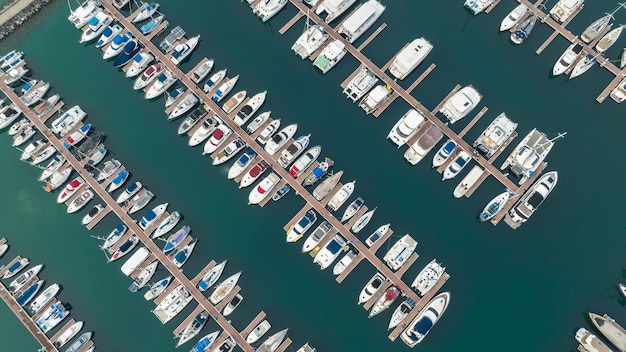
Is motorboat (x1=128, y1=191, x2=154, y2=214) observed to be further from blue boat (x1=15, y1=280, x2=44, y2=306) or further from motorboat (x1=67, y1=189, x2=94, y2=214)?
blue boat (x1=15, y1=280, x2=44, y2=306)

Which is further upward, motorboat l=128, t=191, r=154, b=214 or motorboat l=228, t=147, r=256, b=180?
motorboat l=228, t=147, r=256, b=180

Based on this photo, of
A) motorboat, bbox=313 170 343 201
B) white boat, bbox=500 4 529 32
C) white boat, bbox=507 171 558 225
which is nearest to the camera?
white boat, bbox=507 171 558 225

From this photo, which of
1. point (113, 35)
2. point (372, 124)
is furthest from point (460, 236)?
point (113, 35)

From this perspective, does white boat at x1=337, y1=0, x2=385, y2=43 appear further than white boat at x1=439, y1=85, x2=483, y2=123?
Yes

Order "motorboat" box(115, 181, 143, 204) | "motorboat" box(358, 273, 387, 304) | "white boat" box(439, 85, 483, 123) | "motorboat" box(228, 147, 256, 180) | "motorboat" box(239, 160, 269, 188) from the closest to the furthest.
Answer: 1. "motorboat" box(358, 273, 387, 304)
2. "white boat" box(439, 85, 483, 123)
3. "motorboat" box(239, 160, 269, 188)
4. "motorboat" box(228, 147, 256, 180)
5. "motorboat" box(115, 181, 143, 204)

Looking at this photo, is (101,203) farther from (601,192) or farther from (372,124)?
(601,192)

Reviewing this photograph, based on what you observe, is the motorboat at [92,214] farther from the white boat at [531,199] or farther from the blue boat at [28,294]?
the white boat at [531,199]

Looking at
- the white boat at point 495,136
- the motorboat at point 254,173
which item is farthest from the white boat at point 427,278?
the motorboat at point 254,173

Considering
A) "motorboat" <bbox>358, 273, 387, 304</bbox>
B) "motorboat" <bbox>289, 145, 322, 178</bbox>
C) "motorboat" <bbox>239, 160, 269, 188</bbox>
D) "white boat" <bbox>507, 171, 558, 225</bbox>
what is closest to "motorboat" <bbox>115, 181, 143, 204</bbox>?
"motorboat" <bbox>239, 160, 269, 188</bbox>
